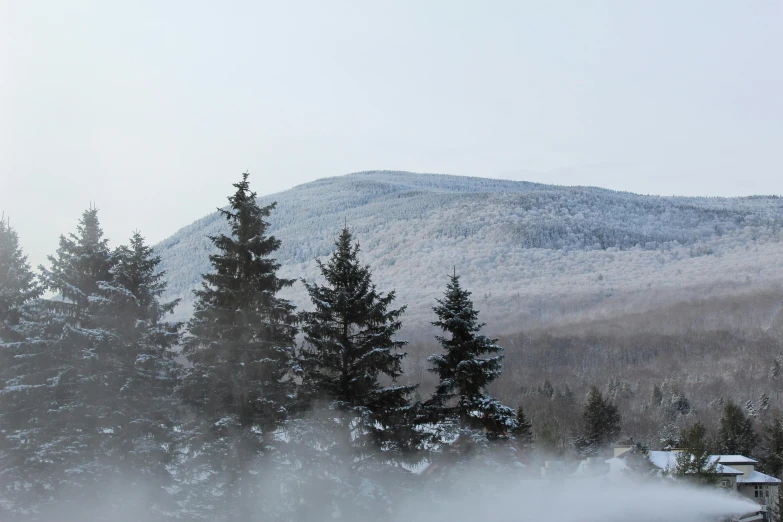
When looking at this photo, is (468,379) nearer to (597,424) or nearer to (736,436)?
(597,424)

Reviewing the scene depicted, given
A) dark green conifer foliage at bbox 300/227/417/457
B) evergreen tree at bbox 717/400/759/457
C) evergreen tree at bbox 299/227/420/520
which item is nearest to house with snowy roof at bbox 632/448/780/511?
evergreen tree at bbox 717/400/759/457

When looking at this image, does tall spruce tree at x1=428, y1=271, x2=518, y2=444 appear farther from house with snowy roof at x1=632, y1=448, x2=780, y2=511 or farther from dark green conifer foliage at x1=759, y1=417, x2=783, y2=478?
dark green conifer foliage at x1=759, y1=417, x2=783, y2=478

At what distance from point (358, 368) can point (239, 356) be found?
14.2 ft

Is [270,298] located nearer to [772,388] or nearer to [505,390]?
[505,390]

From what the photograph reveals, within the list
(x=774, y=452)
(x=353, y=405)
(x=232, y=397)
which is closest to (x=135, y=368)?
(x=232, y=397)

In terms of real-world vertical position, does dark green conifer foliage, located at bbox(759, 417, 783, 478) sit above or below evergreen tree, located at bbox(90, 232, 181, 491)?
below

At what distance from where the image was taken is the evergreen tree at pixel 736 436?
92.3 m

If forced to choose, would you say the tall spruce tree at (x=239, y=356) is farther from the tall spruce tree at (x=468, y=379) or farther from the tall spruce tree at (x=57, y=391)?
the tall spruce tree at (x=468, y=379)

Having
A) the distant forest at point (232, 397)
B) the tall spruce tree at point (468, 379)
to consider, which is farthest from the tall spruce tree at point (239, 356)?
the tall spruce tree at point (468, 379)

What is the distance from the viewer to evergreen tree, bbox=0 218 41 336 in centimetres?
3400

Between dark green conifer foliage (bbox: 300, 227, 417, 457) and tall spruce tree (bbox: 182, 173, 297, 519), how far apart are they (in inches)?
42.9

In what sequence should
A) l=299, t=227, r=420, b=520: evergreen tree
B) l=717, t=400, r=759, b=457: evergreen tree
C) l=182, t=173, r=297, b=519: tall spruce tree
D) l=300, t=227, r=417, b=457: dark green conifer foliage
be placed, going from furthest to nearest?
l=717, t=400, r=759, b=457: evergreen tree < l=300, t=227, r=417, b=457: dark green conifer foliage < l=299, t=227, r=420, b=520: evergreen tree < l=182, t=173, r=297, b=519: tall spruce tree

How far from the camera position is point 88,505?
2856cm

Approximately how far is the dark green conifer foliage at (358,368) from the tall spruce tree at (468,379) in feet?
7.09
